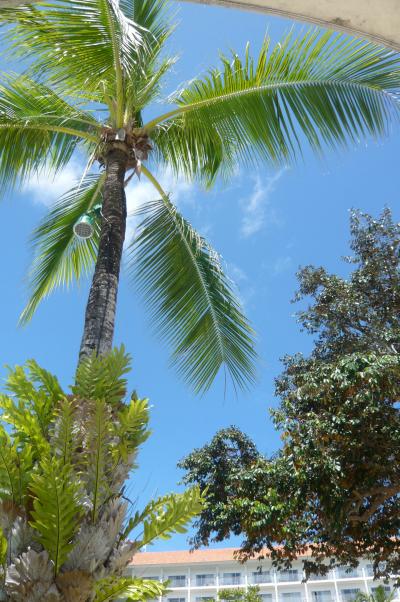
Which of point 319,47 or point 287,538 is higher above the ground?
point 319,47

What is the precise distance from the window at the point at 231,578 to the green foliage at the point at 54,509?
55306mm

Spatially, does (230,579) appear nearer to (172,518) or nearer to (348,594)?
(348,594)

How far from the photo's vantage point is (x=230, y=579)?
5197 cm

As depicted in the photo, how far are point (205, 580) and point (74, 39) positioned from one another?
55.2 m

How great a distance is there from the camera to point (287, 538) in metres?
8.94

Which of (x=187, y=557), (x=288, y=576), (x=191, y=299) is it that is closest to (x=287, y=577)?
(x=288, y=576)

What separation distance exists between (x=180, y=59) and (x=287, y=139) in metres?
1.52

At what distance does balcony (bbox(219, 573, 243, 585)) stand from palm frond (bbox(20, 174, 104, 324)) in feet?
168

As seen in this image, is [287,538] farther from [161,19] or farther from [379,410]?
[161,19]

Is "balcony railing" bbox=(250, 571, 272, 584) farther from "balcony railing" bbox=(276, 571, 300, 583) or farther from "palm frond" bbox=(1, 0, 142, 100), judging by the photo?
"palm frond" bbox=(1, 0, 142, 100)

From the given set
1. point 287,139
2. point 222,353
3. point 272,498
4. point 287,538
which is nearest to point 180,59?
point 287,139

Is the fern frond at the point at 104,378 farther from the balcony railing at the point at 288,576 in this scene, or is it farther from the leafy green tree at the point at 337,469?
the balcony railing at the point at 288,576

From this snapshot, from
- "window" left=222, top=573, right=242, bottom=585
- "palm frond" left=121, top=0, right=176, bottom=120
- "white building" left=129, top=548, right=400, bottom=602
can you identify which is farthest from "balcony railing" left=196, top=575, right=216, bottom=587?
"palm frond" left=121, top=0, right=176, bottom=120

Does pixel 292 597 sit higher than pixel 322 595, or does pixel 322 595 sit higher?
pixel 322 595
